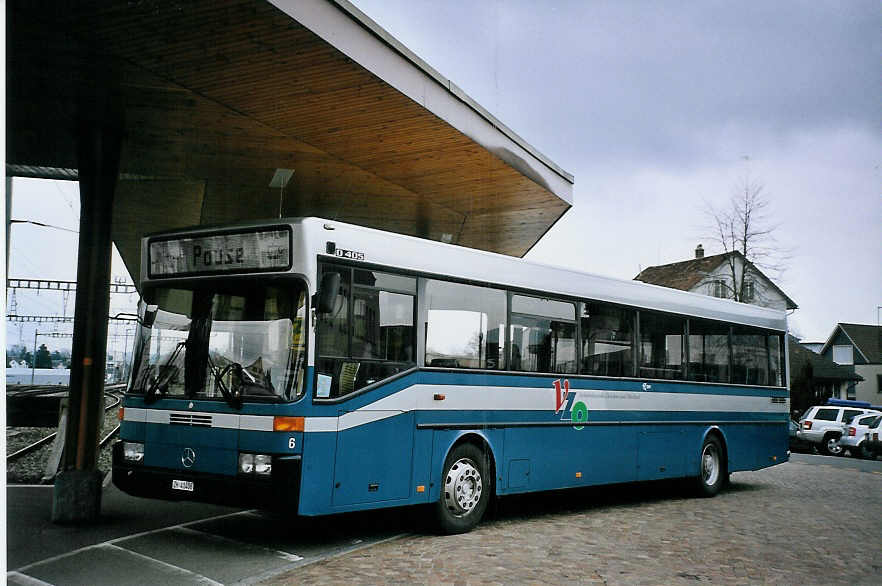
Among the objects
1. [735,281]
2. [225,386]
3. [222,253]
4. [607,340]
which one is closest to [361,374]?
[225,386]

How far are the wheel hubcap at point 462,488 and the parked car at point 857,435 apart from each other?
2481 centimetres

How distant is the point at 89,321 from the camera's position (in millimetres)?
10734

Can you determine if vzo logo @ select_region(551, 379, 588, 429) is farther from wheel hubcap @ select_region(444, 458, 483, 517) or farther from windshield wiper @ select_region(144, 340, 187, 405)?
windshield wiper @ select_region(144, 340, 187, 405)

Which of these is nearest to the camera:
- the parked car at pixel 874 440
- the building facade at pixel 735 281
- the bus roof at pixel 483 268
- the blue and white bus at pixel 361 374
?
the blue and white bus at pixel 361 374

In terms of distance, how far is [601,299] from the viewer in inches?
476

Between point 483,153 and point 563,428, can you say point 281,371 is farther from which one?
point 483,153

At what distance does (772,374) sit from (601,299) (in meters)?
5.56

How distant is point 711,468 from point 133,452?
9.54 meters

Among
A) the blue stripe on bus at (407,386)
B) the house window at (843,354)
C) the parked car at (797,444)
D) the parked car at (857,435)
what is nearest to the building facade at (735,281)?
the parked car at (797,444)

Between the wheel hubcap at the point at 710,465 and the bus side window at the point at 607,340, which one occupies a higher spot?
the bus side window at the point at 607,340

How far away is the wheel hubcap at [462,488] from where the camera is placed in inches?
380

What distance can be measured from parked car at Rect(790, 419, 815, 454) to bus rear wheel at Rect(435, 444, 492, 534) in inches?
1022

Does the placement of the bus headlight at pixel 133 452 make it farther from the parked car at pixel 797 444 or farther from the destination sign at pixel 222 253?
the parked car at pixel 797 444

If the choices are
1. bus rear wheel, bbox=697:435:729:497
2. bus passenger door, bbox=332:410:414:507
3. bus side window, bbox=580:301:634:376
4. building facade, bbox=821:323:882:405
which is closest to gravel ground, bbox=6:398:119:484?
bus passenger door, bbox=332:410:414:507
